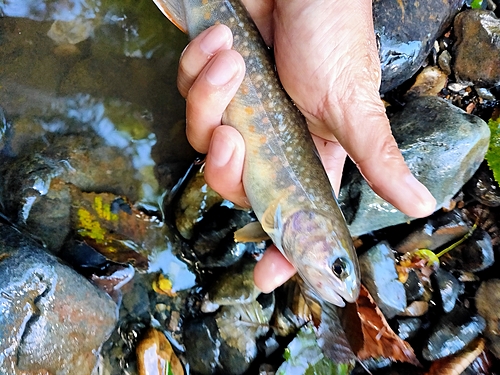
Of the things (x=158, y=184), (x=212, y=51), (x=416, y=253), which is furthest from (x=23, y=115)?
(x=416, y=253)

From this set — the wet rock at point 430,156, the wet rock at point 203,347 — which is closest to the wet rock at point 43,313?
the wet rock at point 203,347

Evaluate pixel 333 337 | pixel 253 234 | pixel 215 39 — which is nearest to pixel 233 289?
pixel 253 234

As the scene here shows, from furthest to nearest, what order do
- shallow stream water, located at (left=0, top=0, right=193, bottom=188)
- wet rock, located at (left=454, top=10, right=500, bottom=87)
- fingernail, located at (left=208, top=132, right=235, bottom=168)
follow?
wet rock, located at (left=454, top=10, right=500, bottom=87) < shallow stream water, located at (left=0, top=0, right=193, bottom=188) < fingernail, located at (left=208, top=132, right=235, bottom=168)

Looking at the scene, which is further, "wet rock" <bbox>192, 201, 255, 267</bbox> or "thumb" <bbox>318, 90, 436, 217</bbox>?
"wet rock" <bbox>192, 201, 255, 267</bbox>

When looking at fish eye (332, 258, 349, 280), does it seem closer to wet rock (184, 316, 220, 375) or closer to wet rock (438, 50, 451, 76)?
wet rock (184, 316, 220, 375)

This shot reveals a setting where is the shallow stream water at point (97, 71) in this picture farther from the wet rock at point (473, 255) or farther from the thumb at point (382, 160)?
the wet rock at point (473, 255)

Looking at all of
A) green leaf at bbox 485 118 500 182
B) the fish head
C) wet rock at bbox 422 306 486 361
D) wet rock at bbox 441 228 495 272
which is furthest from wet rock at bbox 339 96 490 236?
the fish head
